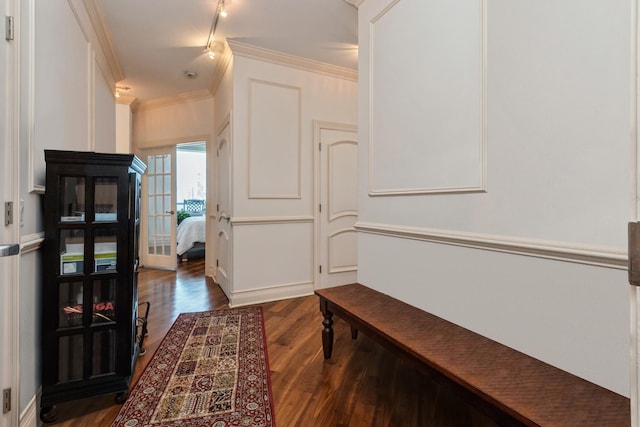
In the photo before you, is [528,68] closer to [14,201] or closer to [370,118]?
[370,118]

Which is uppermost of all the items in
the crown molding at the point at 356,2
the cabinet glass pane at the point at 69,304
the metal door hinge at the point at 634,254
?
the crown molding at the point at 356,2

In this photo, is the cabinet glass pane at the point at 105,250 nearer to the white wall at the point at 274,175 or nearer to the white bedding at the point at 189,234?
the white wall at the point at 274,175

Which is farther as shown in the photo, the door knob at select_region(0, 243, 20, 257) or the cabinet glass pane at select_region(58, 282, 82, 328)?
the cabinet glass pane at select_region(58, 282, 82, 328)

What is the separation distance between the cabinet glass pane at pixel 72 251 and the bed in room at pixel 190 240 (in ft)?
13.6

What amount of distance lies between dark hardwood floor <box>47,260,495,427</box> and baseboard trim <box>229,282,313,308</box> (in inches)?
18.9

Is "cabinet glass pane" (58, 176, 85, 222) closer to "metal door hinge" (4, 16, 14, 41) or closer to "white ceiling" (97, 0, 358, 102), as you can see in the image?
"metal door hinge" (4, 16, 14, 41)

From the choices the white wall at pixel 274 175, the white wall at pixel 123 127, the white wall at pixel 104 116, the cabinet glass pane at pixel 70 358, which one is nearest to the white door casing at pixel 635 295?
the cabinet glass pane at pixel 70 358

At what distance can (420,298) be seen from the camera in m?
1.77

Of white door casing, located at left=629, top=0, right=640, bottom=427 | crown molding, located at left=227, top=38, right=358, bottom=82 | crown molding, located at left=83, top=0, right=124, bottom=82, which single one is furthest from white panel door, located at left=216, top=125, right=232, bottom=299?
white door casing, located at left=629, top=0, right=640, bottom=427

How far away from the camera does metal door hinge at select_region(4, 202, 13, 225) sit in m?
1.24

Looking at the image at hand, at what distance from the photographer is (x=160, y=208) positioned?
4988 millimetres

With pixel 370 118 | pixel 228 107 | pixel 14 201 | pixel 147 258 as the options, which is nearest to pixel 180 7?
pixel 228 107

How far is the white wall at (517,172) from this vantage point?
1.02 metres

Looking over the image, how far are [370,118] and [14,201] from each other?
2.00 m
